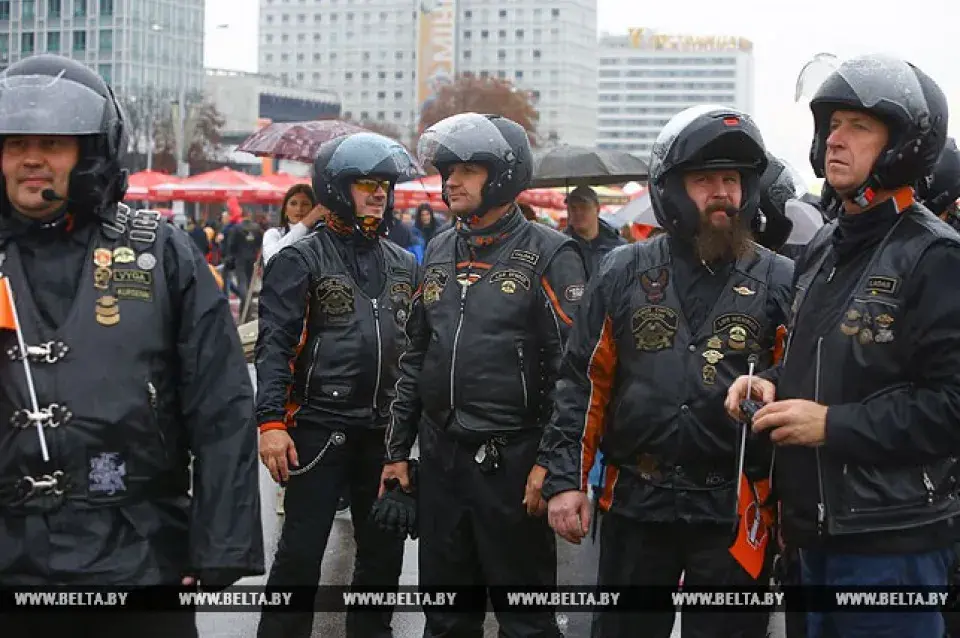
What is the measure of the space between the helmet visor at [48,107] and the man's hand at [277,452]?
219 cm

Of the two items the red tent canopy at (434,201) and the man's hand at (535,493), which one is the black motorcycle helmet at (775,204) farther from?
the red tent canopy at (434,201)

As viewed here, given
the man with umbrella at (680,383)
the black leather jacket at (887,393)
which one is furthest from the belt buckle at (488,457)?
the black leather jacket at (887,393)

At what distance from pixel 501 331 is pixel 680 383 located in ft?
3.37

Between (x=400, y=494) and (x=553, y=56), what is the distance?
565 feet

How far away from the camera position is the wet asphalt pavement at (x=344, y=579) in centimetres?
664

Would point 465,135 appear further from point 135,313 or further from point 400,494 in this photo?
point 135,313

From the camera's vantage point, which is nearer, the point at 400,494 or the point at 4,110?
the point at 4,110

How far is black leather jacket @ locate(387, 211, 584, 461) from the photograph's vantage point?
5270 mm

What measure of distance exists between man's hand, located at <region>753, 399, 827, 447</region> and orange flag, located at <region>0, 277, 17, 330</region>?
6.39 feet

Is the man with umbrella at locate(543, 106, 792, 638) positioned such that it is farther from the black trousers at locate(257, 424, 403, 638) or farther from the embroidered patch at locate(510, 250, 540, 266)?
the black trousers at locate(257, 424, 403, 638)

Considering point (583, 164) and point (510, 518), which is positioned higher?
point (583, 164)

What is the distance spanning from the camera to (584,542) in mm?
8430

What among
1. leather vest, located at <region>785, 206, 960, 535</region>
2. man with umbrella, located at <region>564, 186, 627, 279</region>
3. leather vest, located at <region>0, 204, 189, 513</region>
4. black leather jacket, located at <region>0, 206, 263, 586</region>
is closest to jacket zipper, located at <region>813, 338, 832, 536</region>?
leather vest, located at <region>785, 206, 960, 535</region>

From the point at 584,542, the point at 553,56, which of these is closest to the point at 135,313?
the point at 584,542
